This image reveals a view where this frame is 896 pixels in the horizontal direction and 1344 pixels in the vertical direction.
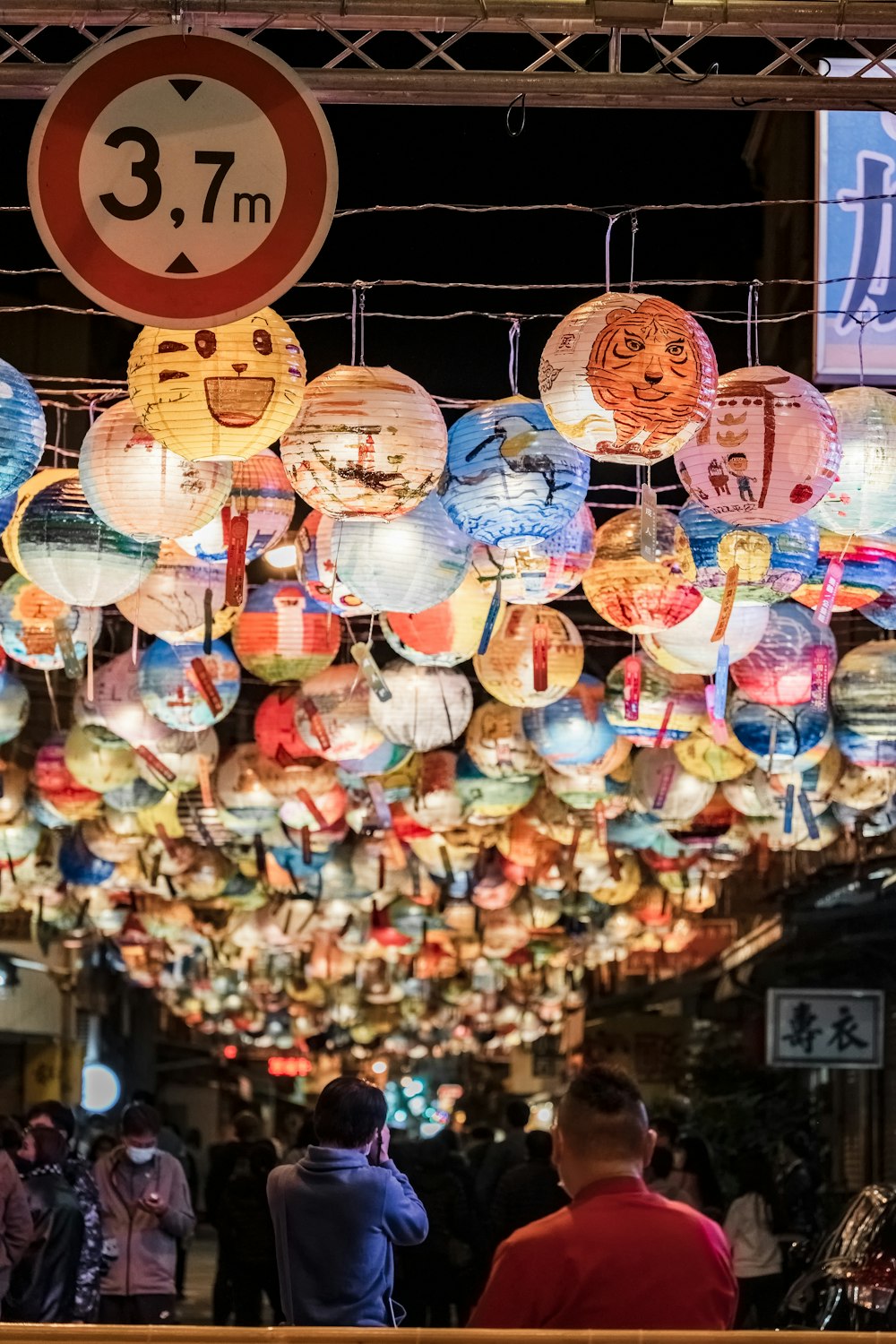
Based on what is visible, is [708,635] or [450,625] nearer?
[708,635]

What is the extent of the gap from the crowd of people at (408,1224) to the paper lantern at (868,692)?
2.16 m

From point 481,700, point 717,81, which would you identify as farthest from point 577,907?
point 717,81

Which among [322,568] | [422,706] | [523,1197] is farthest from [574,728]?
[523,1197]

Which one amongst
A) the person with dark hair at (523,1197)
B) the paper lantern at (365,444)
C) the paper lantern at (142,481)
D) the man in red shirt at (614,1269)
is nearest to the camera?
the man in red shirt at (614,1269)

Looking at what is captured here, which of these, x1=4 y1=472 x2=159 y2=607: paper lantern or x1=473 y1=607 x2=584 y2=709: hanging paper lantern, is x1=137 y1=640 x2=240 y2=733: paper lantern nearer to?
x1=473 y1=607 x2=584 y2=709: hanging paper lantern

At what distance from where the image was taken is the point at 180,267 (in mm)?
4141

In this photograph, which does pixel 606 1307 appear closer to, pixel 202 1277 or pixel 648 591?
pixel 648 591

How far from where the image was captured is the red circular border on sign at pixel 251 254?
410 centimetres

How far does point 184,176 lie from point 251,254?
0.81 ft

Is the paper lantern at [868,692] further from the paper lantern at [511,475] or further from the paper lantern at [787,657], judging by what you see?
the paper lantern at [511,475]

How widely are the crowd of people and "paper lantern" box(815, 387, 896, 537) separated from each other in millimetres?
2434

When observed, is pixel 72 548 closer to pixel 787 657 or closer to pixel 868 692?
pixel 787 657

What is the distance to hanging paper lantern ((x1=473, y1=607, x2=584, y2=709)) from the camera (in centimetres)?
743

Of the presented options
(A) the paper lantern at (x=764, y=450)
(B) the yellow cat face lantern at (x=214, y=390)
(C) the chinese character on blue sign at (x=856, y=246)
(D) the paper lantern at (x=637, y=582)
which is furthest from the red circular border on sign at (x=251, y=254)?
(C) the chinese character on blue sign at (x=856, y=246)
